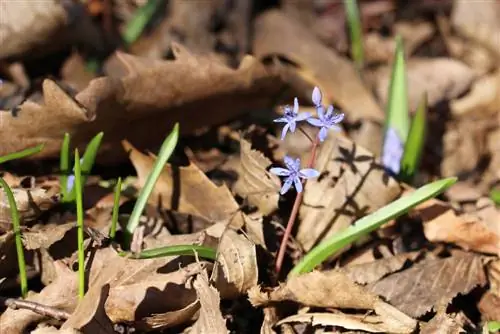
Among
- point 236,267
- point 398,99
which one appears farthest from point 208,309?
point 398,99

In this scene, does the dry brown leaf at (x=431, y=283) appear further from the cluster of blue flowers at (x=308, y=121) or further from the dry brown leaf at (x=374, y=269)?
the cluster of blue flowers at (x=308, y=121)

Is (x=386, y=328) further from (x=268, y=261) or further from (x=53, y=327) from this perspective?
(x=53, y=327)

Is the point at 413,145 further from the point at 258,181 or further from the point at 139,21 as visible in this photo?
the point at 139,21

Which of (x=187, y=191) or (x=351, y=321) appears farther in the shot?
(x=187, y=191)

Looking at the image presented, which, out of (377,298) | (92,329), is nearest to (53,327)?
(92,329)

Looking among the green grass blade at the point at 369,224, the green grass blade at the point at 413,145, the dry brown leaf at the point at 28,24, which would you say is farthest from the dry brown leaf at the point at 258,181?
the dry brown leaf at the point at 28,24

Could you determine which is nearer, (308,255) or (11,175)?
(308,255)
